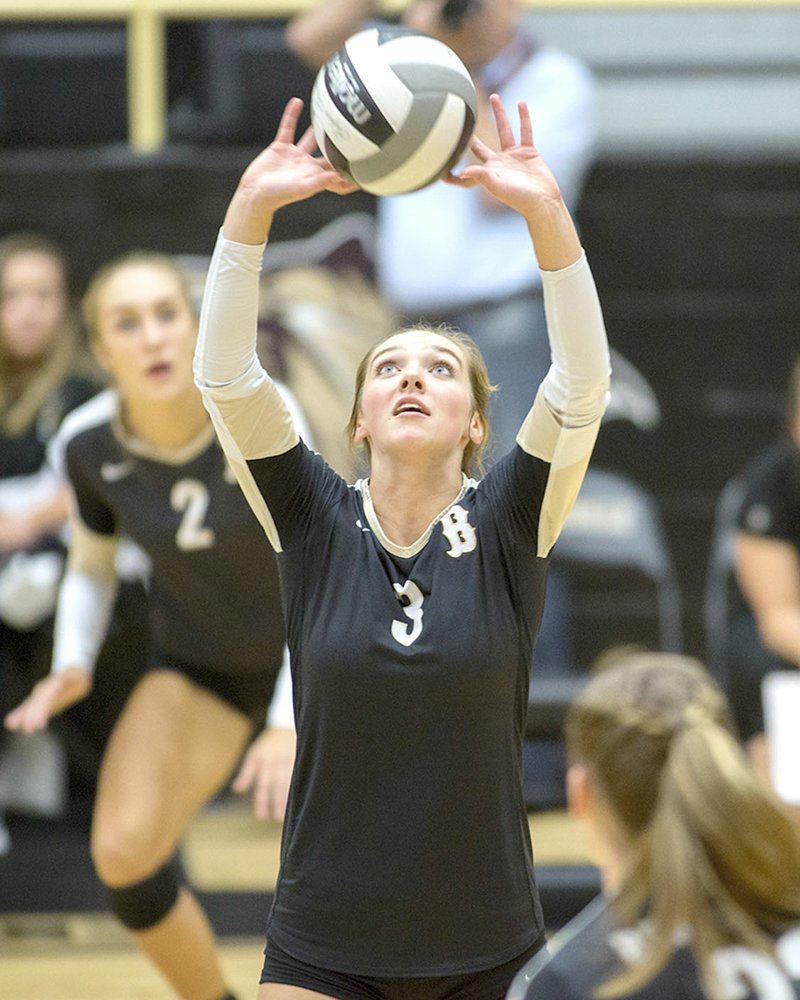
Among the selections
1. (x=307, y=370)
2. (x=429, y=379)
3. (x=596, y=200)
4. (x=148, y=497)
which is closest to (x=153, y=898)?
(x=148, y=497)

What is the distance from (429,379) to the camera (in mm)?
2486

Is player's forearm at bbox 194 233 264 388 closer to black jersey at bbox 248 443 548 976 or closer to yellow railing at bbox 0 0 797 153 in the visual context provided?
black jersey at bbox 248 443 548 976

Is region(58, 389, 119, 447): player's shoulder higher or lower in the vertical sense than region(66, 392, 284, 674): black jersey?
higher

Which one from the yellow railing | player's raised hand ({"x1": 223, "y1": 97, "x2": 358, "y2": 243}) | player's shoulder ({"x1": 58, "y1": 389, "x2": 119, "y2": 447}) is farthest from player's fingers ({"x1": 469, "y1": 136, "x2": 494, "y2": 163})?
the yellow railing

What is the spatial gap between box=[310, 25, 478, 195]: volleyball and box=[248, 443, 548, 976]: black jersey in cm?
66

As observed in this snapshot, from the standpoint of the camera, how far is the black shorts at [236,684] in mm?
4168

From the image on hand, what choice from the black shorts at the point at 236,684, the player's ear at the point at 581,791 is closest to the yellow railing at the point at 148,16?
the black shorts at the point at 236,684

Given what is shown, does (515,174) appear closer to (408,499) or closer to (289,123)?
(289,123)

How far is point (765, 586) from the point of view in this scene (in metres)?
5.54

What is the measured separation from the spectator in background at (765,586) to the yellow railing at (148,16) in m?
1.96

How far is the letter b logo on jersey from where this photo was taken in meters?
2.44

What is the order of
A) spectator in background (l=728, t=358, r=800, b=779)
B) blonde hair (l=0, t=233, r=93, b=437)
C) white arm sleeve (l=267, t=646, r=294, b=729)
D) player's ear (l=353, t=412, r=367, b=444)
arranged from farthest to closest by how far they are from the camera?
1. blonde hair (l=0, t=233, r=93, b=437)
2. spectator in background (l=728, t=358, r=800, b=779)
3. white arm sleeve (l=267, t=646, r=294, b=729)
4. player's ear (l=353, t=412, r=367, b=444)

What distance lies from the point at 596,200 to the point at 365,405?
12.6 feet

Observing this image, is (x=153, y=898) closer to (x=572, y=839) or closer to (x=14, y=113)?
(x=572, y=839)
